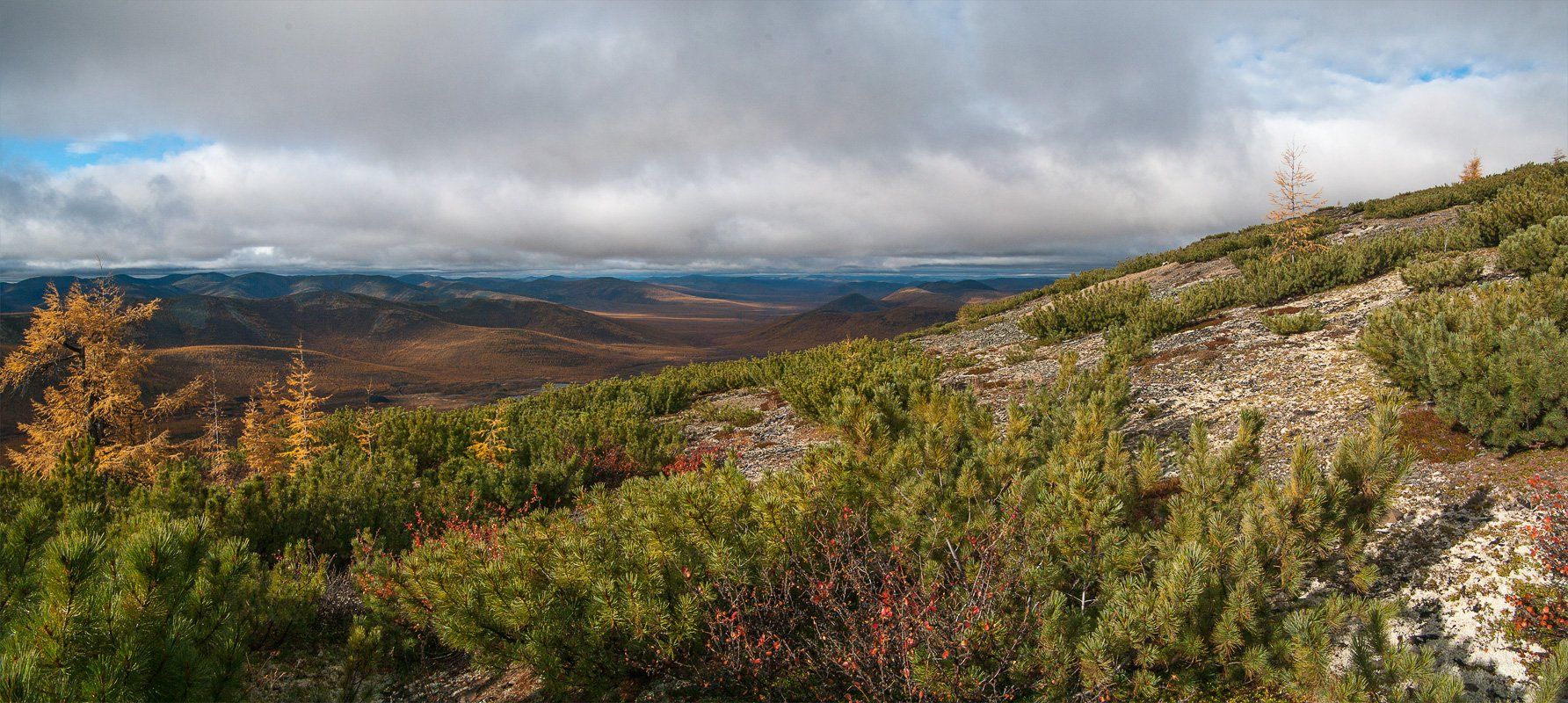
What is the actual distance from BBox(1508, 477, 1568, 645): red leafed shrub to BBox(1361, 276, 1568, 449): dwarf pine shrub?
1105 millimetres

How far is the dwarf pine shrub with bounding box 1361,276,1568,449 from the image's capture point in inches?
199

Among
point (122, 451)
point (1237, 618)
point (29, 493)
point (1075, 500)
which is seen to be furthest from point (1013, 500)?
point (122, 451)

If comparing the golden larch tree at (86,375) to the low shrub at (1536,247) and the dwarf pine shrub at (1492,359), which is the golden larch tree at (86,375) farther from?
the low shrub at (1536,247)

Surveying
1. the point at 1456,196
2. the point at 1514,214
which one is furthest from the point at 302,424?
the point at 1456,196

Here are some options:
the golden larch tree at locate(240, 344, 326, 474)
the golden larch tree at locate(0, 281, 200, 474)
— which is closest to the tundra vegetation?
the golden larch tree at locate(240, 344, 326, 474)

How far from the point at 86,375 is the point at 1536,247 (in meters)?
35.6

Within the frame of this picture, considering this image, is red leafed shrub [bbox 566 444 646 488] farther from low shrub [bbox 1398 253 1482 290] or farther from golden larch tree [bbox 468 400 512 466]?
low shrub [bbox 1398 253 1482 290]

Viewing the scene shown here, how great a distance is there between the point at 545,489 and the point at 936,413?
6.17 m

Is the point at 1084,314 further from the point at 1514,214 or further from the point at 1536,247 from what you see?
the point at 1514,214

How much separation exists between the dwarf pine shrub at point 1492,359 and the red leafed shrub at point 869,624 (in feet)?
15.8

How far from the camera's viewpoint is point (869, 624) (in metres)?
3.62

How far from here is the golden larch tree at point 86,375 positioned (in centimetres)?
1916

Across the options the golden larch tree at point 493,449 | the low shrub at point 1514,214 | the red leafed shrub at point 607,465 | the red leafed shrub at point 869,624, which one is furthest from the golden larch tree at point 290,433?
the low shrub at point 1514,214

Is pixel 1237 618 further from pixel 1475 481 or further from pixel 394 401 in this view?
pixel 394 401
